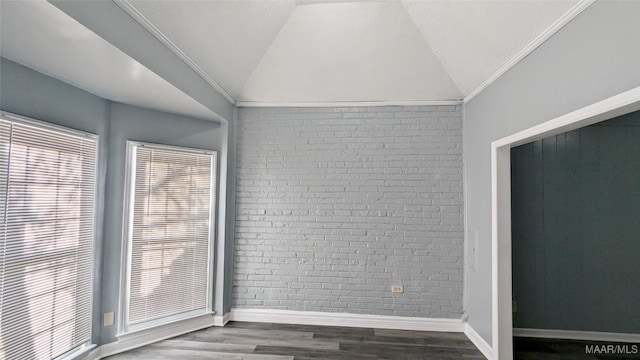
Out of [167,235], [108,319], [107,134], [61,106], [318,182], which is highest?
[61,106]

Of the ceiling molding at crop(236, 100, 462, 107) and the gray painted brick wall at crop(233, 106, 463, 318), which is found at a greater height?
the ceiling molding at crop(236, 100, 462, 107)

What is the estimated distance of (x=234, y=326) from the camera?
129 inches

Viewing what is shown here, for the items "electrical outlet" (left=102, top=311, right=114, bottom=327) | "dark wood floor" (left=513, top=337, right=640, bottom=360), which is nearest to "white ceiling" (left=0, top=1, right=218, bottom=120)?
"electrical outlet" (left=102, top=311, right=114, bottom=327)

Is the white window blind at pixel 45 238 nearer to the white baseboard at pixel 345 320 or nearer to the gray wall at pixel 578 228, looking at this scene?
the white baseboard at pixel 345 320

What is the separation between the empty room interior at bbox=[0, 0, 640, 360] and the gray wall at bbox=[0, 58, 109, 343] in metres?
0.01

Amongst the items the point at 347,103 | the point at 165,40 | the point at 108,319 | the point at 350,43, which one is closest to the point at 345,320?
the point at 108,319

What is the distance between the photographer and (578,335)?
3.02m

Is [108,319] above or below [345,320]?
above

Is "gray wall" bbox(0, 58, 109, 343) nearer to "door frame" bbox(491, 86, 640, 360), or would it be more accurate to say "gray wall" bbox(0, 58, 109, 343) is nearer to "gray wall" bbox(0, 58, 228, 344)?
"gray wall" bbox(0, 58, 228, 344)

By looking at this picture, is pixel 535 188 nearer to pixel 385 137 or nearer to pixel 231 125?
pixel 385 137

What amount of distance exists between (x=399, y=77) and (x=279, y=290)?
2.88 metres

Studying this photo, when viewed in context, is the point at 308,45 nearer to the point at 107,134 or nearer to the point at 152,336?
the point at 107,134

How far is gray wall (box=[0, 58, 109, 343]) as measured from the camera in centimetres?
190

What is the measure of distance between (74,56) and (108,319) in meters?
2.33
